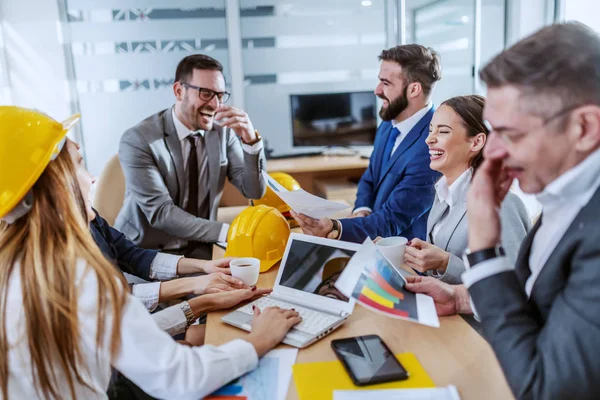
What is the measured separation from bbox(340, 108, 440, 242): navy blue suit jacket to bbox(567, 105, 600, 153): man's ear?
1.42 meters

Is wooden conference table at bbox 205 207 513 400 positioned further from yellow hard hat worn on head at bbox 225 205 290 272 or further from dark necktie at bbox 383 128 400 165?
dark necktie at bbox 383 128 400 165

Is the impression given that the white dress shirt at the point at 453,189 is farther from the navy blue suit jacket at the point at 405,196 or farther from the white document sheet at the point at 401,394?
the white document sheet at the point at 401,394

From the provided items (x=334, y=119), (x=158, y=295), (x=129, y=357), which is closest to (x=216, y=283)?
(x=158, y=295)

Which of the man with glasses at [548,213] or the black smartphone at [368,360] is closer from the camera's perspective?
the man with glasses at [548,213]

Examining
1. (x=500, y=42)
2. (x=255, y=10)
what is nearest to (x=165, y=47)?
(x=255, y=10)


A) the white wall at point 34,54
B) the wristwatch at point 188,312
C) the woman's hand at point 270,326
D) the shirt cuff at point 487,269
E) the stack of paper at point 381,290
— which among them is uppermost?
the white wall at point 34,54

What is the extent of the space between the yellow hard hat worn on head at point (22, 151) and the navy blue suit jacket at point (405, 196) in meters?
1.38

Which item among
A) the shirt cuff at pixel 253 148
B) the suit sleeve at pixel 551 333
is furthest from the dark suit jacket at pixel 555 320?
the shirt cuff at pixel 253 148

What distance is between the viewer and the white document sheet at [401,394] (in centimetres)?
100

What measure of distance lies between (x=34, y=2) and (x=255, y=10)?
1956 millimetres

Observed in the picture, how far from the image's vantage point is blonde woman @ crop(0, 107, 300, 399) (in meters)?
0.98

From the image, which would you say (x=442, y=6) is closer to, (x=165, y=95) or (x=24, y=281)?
(x=165, y=95)

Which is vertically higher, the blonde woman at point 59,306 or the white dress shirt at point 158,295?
the blonde woman at point 59,306

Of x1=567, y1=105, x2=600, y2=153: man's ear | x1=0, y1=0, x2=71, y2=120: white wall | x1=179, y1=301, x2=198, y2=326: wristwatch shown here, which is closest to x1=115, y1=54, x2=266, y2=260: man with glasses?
x1=179, y1=301, x2=198, y2=326: wristwatch
